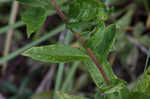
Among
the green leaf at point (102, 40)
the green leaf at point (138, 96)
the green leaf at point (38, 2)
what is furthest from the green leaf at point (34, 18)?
the green leaf at point (138, 96)

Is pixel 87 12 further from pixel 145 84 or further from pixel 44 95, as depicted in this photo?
pixel 44 95

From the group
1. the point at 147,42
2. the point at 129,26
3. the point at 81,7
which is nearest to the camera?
the point at 81,7

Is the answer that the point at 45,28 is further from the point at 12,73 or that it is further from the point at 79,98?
the point at 79,98

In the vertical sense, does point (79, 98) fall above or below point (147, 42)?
above

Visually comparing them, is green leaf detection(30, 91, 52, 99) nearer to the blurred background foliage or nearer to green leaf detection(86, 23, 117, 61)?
the blurred background foliage

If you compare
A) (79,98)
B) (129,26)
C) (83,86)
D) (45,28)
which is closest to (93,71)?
(79,98)

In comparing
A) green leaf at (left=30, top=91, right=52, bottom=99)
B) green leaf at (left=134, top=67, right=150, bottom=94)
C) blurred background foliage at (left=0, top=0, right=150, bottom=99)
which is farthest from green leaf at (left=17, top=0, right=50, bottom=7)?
green leaf at (left=30, top=91, right=52, bottom=99)

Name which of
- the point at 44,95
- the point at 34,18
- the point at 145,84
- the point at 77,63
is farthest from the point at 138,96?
the point at 44,95
